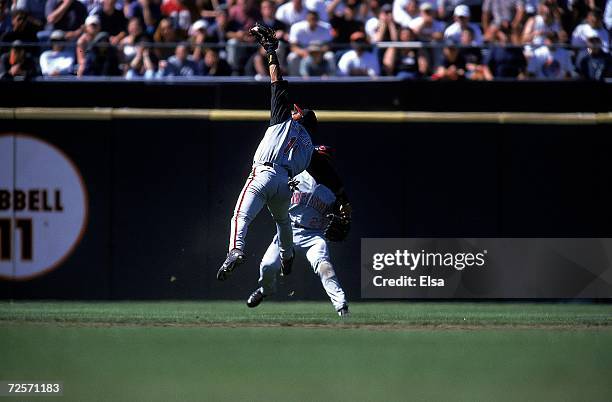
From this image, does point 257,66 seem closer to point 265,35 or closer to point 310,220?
point 310,220

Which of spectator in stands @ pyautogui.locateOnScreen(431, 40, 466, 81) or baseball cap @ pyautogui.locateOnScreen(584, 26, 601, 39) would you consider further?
baseball cap @ pyautogui.locateOnScreen(584, 26, 601, 39)

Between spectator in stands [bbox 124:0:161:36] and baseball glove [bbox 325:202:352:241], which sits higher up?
spectator in stands [bbox 124:0:161:36]

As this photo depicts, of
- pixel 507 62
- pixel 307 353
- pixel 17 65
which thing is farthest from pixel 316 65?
pixel 307 353

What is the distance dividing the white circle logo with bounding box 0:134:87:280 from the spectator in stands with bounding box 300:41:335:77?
301cm

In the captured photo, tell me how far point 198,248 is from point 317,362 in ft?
18.4

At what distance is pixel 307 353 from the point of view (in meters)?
7.95

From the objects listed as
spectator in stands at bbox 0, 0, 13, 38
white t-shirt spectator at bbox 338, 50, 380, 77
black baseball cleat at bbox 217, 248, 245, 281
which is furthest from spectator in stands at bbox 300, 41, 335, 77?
black baseball cleat at bbox 217, 248, 245, 281

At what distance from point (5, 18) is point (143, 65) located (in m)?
1.75

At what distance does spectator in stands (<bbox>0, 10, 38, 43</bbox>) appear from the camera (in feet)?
41.7

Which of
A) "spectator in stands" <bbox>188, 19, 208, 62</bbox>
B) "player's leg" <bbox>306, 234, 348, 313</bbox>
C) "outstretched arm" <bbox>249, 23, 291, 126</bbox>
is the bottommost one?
"player's leg" <bbox>306, 234, 348, 313</bbox>

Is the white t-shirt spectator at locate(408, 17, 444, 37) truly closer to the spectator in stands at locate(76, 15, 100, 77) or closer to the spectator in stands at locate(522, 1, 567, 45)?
the spectator in stands at locate(522, 1, 567, 45)

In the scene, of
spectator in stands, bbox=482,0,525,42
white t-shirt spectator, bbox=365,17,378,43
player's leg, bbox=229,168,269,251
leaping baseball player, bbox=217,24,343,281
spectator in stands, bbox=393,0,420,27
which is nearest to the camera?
player's leg, bbox=229,168,269,251

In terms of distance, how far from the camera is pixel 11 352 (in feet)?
25.2

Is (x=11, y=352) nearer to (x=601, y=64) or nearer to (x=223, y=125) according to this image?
(x=223, y=125)
